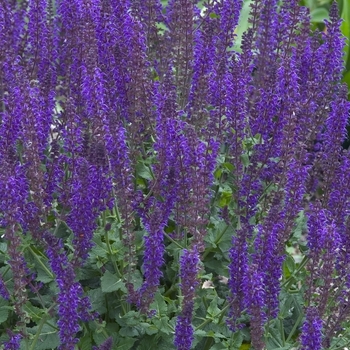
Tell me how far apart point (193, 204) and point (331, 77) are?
1633 millimetres

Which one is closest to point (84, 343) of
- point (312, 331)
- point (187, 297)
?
point (187, 297)

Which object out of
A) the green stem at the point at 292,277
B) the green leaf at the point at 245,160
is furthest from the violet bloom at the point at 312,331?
the green leaf at the point at 245,160

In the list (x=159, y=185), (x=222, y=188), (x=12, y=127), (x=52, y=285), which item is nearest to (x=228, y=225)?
(x=222, y=188)

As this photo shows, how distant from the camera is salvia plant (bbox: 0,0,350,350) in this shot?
4.46 meters

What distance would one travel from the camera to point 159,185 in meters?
4.84

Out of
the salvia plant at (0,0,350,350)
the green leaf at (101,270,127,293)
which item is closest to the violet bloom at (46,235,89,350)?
the salvia plant at (0,0,350,350)

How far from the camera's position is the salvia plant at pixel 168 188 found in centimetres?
446

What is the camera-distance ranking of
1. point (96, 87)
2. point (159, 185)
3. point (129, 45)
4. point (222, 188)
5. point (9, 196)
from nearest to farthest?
1. point (9, 196)
2. point (96, 87)
3. point (159, 185)
4. point (129, 45)
5. point (222, 188)

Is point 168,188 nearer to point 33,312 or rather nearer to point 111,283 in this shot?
point 111,283

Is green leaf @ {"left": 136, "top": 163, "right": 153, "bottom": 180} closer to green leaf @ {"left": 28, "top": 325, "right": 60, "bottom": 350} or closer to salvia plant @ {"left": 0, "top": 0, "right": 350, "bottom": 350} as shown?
salvia plant @ {"left": 0, "top": 0, "right": 350, "bottom": 350}

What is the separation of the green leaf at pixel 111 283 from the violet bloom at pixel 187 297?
623mm

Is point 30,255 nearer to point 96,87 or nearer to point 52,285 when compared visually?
point 52,285

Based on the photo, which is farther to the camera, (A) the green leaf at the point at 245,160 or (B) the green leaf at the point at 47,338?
(A) the green leaf at the point at 245,160

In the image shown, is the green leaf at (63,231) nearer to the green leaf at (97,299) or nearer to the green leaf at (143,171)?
the green leaf at (97,299)
